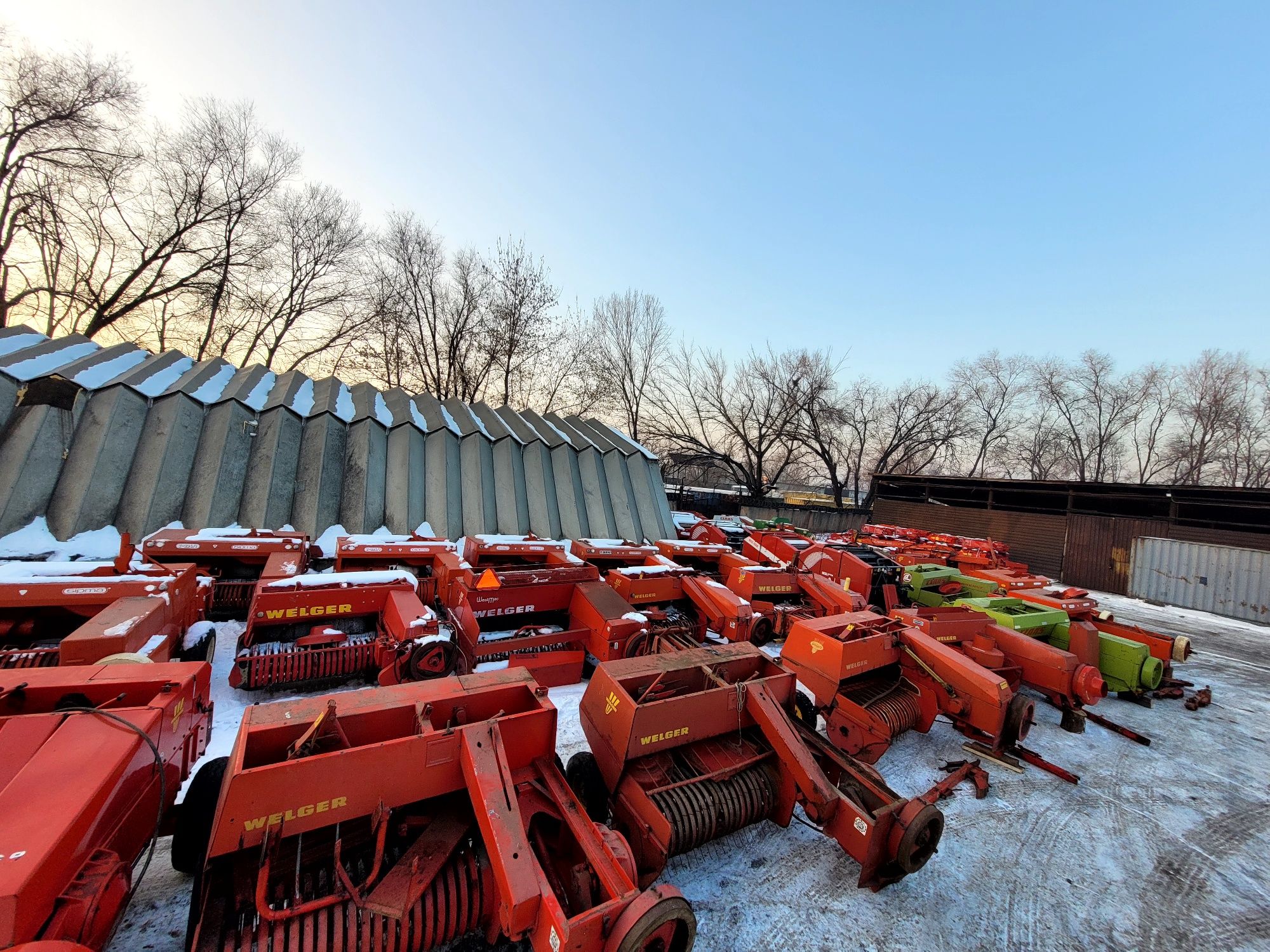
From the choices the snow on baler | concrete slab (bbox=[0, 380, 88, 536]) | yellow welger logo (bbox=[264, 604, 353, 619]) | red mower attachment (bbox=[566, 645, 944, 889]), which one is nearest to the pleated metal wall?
concrete slab (bbox=[0, 380, 88, 536])

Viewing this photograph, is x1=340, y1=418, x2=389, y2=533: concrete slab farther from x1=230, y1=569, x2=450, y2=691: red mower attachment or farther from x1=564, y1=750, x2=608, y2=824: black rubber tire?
x1=564, y1=750, x2=608, y2=824: black rubber tire

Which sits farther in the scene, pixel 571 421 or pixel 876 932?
pixel 571 421

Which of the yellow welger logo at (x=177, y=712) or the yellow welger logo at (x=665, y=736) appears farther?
the yellow welger logo at (x=665, y=736)

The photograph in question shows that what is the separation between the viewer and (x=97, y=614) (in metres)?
3.91

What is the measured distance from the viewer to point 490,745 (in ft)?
7.82

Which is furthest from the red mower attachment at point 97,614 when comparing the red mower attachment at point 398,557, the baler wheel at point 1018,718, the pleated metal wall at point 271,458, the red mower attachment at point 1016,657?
the baler wheel at point 1018,718

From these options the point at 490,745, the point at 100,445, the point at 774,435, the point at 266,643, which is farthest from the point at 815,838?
the point at 774,435

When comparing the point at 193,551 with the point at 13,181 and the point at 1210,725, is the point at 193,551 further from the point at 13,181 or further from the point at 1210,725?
the point at 13,181

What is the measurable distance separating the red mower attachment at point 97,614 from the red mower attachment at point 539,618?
2.24 metres

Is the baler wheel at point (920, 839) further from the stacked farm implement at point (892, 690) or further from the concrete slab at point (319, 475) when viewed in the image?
the concrete slab at point (319, 475)

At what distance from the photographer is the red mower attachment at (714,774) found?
9.12 ft

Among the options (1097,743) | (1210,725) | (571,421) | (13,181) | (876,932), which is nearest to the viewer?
(876,932)

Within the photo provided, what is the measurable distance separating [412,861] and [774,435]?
1029 inches

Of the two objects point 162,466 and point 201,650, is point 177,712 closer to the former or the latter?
point 201,650
